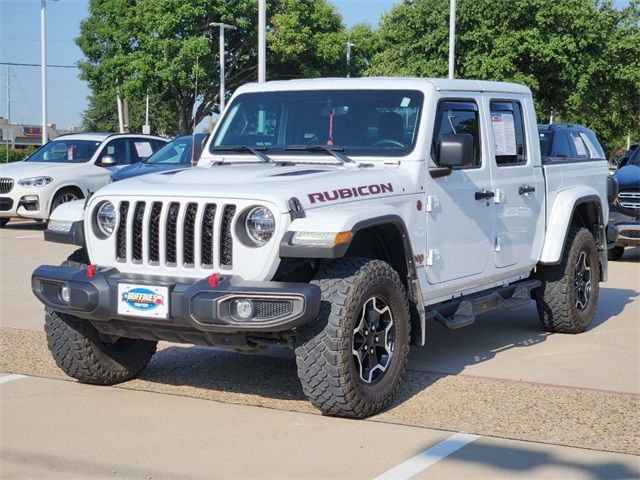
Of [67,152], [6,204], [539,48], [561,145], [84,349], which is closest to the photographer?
[84,349]

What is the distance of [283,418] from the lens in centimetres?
584

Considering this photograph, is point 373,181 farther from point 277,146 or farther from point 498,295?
point 498,295

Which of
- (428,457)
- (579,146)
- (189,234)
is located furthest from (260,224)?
(579,146)

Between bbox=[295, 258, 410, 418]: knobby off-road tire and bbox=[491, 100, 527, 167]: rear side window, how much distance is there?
2052 millimetres

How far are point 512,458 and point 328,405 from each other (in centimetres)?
108

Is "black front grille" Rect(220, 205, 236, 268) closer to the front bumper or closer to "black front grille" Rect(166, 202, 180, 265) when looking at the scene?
the front bumper

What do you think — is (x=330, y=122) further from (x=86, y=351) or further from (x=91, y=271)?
(x=86, y=351)

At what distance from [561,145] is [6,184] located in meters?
9.63

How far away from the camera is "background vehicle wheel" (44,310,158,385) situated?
638 cm

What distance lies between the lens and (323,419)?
5.82 meters

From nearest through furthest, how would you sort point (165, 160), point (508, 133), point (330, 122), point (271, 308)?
point (271, 308) → point (330, 122) → point (508, 133) → point (165, 160)

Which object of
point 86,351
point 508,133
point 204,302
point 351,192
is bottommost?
point 86,351

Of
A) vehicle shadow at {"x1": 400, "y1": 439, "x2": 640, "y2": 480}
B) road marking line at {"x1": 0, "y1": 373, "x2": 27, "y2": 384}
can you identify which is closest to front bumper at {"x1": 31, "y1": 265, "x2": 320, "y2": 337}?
vehicle shadow at {"x1": 400, "y1": 439, "x2": 640, "y2": 480}

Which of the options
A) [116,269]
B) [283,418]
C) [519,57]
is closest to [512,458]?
[283,418]
